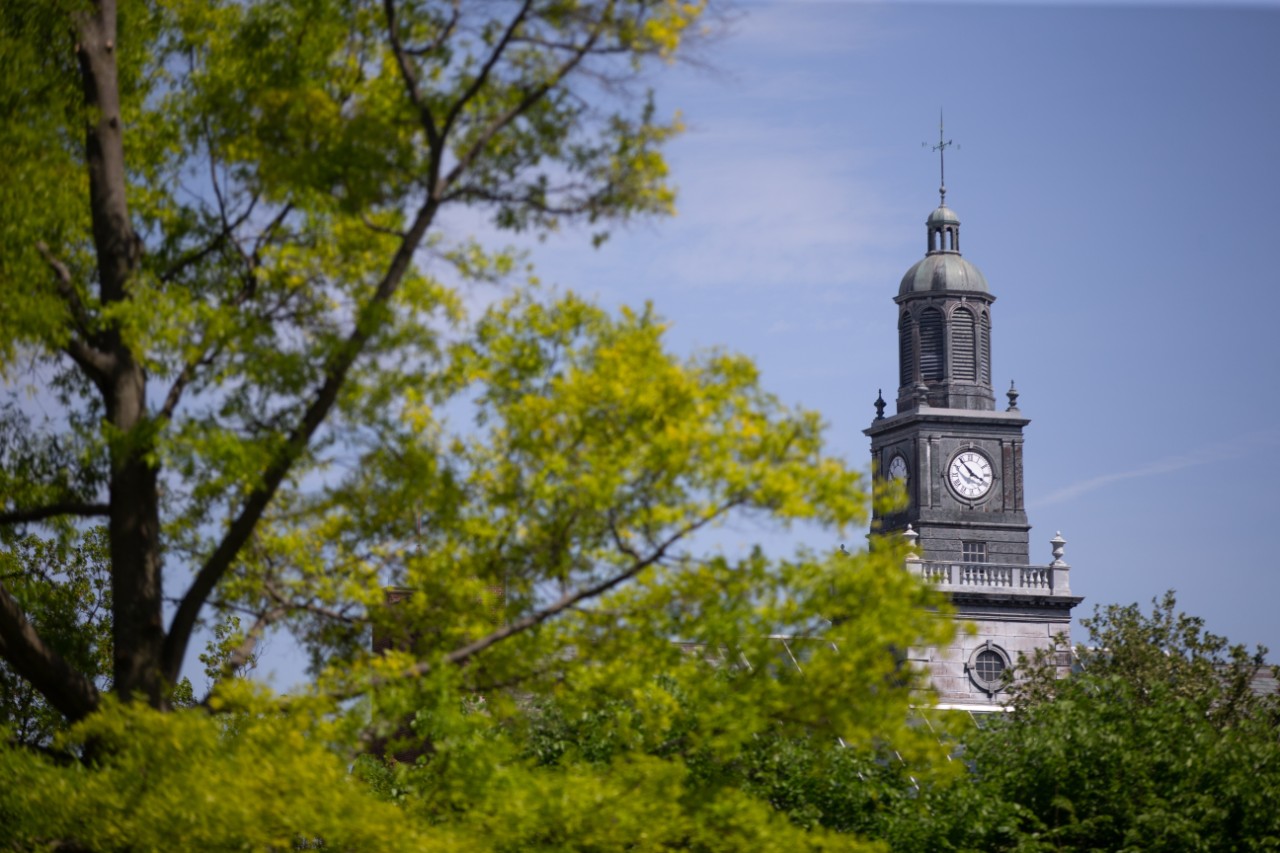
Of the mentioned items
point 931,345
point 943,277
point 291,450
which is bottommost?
point 291,450

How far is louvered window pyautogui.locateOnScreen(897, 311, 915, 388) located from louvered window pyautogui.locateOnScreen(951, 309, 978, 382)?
79.5 inches

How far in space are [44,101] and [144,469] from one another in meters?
3.69

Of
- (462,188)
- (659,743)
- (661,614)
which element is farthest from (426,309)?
(659,743)

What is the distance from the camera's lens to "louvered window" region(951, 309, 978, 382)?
84188 millimetres

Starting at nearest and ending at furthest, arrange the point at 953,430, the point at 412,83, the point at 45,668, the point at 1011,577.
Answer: the point at 45,668 < the point at 412,83 < the point at 1011,577 < the point at 953,430

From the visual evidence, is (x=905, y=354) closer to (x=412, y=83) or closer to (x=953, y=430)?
(x=953, y=430)

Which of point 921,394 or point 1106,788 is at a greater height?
point 921,394

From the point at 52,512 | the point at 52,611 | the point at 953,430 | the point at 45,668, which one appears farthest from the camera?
the point at 953,430

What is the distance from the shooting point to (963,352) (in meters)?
84.2

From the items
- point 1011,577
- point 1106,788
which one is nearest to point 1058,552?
point 1011,577

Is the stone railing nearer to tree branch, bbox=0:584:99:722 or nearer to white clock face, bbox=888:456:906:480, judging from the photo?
white clock face, bbox=888:456:906:480

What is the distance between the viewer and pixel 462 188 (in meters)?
15.2

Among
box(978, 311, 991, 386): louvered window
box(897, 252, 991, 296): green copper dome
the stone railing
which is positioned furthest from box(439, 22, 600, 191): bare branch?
box(978, 311, 991, 386): louvered window

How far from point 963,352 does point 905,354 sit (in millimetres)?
2878
